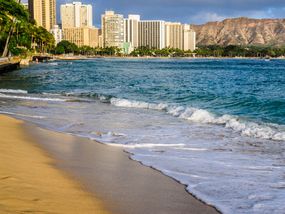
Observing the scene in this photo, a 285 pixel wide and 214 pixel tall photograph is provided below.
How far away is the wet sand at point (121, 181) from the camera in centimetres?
504

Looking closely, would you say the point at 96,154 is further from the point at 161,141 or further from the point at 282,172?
the point at 282,172

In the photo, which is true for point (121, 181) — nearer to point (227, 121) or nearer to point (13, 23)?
point (227, 121)

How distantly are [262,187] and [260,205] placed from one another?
880 mm

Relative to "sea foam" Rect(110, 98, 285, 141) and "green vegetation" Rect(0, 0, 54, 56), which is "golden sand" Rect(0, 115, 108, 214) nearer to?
"sea foam" Rect(110, 98, 285, 141)

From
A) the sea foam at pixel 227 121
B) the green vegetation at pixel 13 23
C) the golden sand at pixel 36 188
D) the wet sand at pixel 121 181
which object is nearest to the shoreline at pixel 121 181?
the wet sand at pixel 121 181

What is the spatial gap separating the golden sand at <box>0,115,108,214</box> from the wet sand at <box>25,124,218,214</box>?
0.22 metres

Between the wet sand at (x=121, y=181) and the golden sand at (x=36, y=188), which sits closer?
the golden sand at (x=36, y=188)

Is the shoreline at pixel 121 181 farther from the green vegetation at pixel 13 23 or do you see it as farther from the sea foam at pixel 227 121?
the green vegetation at pixel 13 23

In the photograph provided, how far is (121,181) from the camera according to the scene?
6133 millimetres

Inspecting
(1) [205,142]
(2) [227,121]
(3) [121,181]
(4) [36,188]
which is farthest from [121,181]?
(2) [227,121]

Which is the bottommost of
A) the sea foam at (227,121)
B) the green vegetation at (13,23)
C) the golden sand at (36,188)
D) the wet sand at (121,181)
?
the sea foam at (227,121)

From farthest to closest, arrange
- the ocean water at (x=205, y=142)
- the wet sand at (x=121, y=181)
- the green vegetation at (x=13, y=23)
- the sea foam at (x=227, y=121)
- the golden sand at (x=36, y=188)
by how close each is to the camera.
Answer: the green vegetation at (x=13, y=23), the sea foam at (x=227, y=121), the ocean water at (x=205, y=142), the wet sand at (x=121, y=181), the golden sand at (x=36, y=188)

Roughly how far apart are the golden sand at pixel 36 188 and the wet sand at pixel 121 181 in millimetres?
224

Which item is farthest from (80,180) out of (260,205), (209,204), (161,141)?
(161,141)
